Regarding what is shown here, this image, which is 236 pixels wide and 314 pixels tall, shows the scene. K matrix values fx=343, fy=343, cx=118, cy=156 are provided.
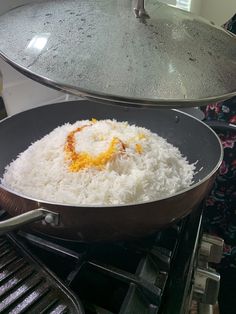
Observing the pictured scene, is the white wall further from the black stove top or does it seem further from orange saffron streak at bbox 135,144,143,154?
the black stove top

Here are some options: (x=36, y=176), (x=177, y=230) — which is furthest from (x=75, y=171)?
(x=177, y=230)

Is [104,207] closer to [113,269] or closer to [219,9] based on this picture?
[113,269]

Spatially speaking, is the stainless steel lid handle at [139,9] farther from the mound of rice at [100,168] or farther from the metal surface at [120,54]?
the mound of rice at [100,168]

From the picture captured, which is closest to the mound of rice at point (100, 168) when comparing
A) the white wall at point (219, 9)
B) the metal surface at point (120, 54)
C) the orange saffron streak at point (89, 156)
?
the orange saffron streak at point (89, 156)

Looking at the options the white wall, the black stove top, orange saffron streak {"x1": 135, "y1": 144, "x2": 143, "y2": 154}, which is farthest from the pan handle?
the white wall

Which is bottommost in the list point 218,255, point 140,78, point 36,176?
point 218,255

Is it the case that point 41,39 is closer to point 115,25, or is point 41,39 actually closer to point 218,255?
point 115,25
